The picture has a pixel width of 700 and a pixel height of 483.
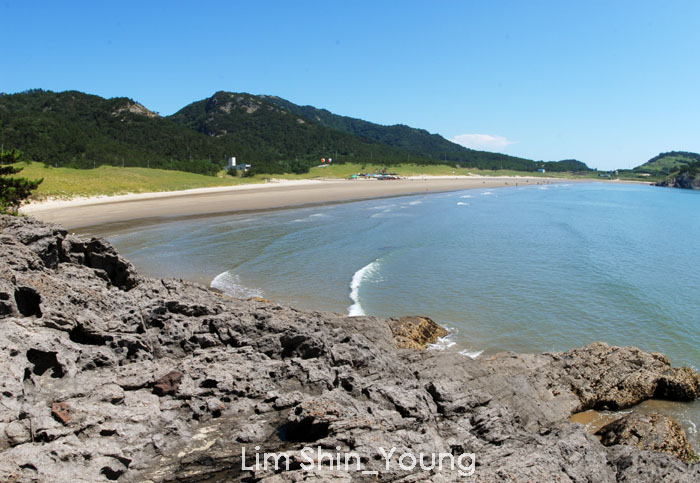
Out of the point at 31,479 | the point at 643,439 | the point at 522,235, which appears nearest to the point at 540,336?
the point at 643,439

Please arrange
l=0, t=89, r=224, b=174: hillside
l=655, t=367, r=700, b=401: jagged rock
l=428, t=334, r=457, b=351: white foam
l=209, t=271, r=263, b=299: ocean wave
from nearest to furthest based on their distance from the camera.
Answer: l=655, t=367, r=700, b=401: jagged rock → l=428, t=334, r=457, b=351: white foam → l=209, t=271, r=263, b=299: ocean wave → l=0, t=89, r=224, b=174: hillside

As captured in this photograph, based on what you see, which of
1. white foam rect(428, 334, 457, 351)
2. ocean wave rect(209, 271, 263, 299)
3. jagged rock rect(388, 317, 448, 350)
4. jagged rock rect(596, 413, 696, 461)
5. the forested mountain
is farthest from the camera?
the forested mountain

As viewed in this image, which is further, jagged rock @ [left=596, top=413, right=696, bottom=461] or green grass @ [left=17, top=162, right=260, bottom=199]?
green grass @ [left=17, top=162, right=260, bottom=199]

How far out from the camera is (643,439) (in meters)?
7.74

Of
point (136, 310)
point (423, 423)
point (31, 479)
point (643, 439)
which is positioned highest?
point (136, 310)

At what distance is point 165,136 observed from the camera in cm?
10275

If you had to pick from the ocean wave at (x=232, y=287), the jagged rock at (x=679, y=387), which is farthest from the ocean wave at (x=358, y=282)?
the jagged rock at (x=679, y=387)

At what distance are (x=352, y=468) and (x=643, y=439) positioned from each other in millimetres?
5733

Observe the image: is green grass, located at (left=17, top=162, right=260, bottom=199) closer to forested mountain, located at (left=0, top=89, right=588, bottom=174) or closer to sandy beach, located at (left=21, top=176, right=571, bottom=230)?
sandy beach, located at (left=21, top=176, right=571, bottom=230)

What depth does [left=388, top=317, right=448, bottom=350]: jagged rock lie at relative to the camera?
11116 millimetres

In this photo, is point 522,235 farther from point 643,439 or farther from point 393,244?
point 643,439

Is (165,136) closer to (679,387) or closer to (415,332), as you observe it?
(415,332)

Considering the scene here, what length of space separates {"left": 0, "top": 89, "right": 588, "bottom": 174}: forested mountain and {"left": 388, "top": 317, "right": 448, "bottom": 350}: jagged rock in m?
57.9

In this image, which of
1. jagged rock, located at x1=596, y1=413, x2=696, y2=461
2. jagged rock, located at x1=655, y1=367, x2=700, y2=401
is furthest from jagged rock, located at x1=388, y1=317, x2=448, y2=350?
jagged rock, located at x1=655, y1=367, x2=700, y2=401
